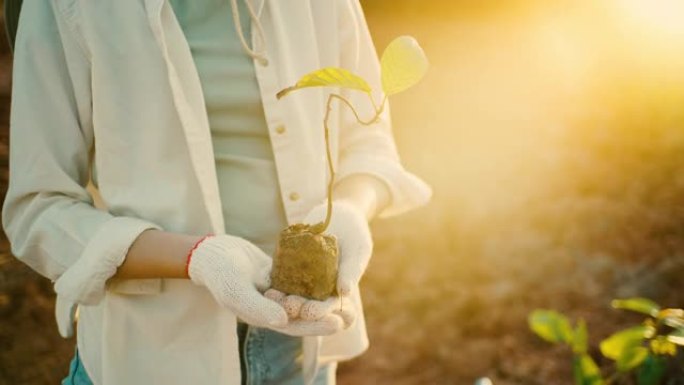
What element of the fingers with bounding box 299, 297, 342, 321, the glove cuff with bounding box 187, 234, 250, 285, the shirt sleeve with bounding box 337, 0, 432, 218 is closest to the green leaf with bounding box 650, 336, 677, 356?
the shirt sleeve with bounding box 337, 0, 432, 218

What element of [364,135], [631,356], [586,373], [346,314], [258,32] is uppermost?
[258,32]

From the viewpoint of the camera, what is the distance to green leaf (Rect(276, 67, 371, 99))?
1058mm

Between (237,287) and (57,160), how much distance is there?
0.35 metres

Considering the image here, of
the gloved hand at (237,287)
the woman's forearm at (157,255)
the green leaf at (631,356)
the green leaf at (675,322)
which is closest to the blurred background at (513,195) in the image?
the green leaf at (631,356)

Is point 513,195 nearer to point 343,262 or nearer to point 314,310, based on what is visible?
point 343,262

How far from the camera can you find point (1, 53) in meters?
2.52

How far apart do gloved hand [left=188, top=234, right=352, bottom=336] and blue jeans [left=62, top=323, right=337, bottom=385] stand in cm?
17

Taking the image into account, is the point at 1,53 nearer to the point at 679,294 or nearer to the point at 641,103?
the point at 679,294

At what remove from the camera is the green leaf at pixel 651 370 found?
177cm

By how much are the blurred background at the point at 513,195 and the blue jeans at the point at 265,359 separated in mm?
1269

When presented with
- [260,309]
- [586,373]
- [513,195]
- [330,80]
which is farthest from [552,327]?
[513,195]

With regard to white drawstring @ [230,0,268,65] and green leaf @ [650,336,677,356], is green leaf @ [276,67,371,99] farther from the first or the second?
green leaf @ [650,336,677,356]

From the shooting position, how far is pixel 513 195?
3.39 m

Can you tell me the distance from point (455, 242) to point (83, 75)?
218 cm
